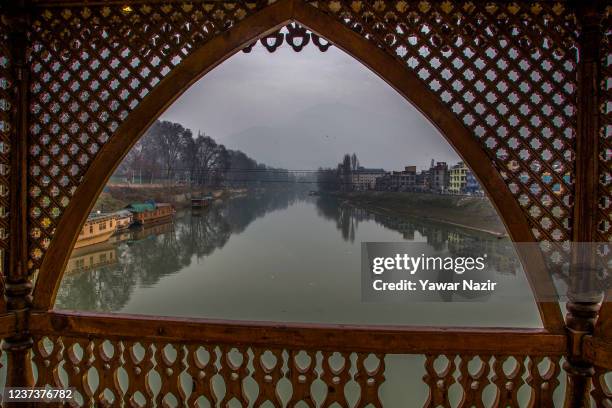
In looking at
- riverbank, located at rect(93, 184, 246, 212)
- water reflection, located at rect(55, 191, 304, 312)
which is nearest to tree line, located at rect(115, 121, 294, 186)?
riverbank, located at rect(93, 184, 246, 212)

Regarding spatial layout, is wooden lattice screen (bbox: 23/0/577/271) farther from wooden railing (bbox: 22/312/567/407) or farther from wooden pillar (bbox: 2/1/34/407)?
wooden railing (bbox: 22/312/567/407)

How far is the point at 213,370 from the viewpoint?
1.93m

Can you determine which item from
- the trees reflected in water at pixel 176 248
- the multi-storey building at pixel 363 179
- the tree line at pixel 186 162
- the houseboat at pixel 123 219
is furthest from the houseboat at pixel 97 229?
the multi-storey building at pixel 363 179

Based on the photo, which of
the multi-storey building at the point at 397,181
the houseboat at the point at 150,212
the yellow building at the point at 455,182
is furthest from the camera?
the multi-storey building at the point at 397,181

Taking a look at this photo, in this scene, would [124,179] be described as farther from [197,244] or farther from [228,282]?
[228,282]

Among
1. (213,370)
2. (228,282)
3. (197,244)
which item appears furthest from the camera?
(197,244)

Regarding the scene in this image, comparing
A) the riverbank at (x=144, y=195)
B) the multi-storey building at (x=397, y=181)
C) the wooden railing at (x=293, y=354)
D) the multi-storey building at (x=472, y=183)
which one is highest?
the multi-storey building at (x=397, y=181)

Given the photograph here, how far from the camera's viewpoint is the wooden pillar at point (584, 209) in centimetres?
177

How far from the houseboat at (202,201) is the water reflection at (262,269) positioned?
2.31 ft

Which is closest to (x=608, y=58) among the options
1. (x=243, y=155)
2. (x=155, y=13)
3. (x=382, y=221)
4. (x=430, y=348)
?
(x=430, y=348)

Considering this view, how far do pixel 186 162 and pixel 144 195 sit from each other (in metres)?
3.06

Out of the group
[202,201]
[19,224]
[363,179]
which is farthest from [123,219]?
[19,224]

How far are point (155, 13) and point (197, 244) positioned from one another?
19357 millimetres

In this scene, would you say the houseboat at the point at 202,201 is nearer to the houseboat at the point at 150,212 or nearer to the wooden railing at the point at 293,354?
the houseboat at the point at 150,212
